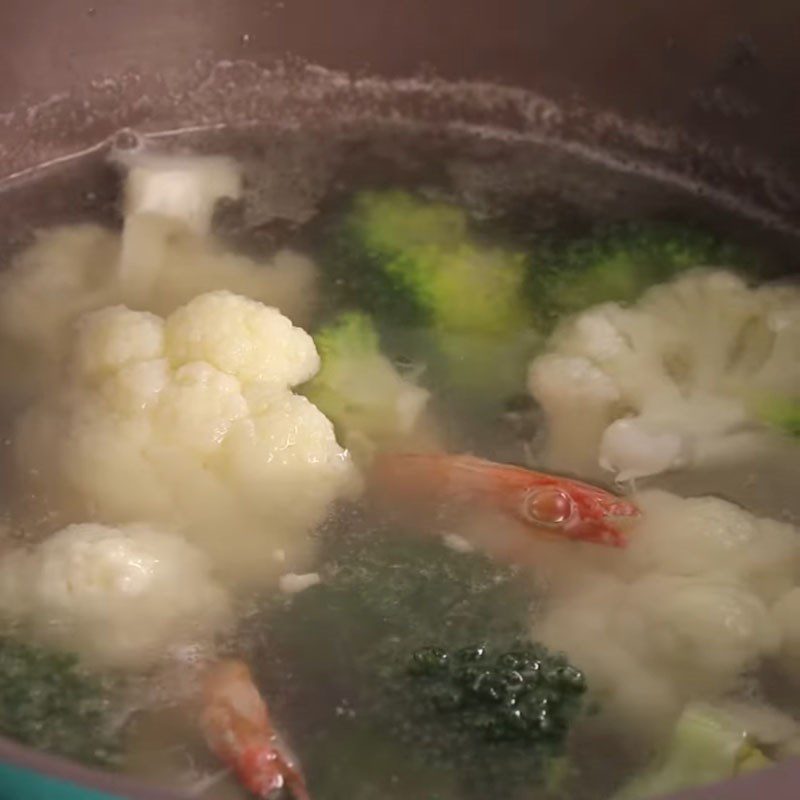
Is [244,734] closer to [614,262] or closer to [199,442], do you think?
[199,442]

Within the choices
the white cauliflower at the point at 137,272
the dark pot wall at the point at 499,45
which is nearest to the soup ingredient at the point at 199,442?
the white cauliflower at the point at 137,272

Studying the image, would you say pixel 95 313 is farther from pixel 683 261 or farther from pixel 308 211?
pixel 683 261

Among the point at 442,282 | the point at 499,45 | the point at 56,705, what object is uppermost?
the point at 499,45

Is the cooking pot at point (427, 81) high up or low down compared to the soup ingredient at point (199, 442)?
up

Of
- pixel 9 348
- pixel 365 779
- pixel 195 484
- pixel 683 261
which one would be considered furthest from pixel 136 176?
pixel 365 779

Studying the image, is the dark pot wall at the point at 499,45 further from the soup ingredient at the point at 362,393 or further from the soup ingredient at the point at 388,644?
the soup ingredient at the point at 388,644

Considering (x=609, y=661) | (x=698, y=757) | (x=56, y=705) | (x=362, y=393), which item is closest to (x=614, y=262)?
(x=362, y=393)
